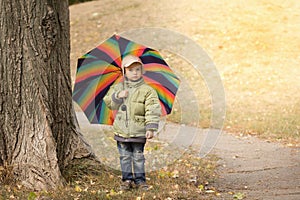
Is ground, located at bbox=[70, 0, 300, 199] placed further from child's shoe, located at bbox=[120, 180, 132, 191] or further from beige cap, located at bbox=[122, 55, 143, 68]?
beige cap, located at bbox=[122, 55, 143, 68]

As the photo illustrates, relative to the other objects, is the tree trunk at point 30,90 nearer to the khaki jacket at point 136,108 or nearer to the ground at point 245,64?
the khaki jacket at point 136,108

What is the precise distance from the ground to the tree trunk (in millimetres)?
1757

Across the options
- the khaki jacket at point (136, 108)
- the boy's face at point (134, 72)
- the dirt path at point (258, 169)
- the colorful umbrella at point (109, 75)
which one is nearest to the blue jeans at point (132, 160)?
the khaki jacket at point (136, 108)

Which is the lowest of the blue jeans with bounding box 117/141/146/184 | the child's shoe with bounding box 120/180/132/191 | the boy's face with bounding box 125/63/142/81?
the child's shoe with bounding box 120/180/132/191

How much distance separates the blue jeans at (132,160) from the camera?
546 centimetres

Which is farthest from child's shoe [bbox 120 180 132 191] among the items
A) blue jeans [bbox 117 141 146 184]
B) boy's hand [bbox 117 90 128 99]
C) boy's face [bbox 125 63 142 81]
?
boy's face [bbox 125 63 142 81]

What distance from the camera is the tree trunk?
18.2 ft

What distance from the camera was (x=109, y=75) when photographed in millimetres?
5801

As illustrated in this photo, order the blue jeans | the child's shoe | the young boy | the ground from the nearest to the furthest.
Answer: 1. the young boy
2. the blue jeans
3. the child's shoe
4. the ground

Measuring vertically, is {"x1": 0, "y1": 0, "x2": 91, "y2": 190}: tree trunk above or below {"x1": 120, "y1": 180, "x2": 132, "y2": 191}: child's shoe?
above

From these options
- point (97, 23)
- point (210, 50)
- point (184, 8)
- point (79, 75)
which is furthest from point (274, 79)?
point (79, 75)

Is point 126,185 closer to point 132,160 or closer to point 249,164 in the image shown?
point 132,160

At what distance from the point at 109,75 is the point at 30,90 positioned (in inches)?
30.1

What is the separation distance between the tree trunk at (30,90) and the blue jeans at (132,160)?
24.2 inches
